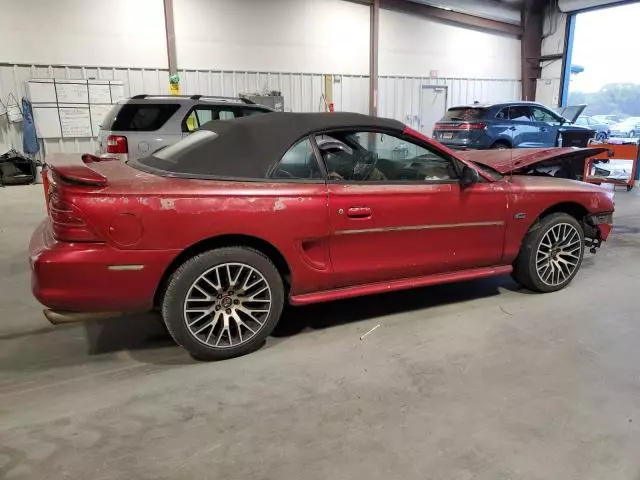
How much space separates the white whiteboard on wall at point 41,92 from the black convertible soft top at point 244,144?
8.92 m

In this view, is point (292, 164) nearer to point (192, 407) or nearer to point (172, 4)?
point (192, 407)

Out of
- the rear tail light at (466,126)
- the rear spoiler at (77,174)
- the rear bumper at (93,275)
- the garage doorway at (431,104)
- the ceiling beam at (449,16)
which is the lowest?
the rear bumper at (93,275)

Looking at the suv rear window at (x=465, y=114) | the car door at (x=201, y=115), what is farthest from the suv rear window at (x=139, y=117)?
the suv rear window at (x=465, y=114)

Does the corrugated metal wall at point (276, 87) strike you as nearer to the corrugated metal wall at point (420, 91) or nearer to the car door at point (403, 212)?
the corrugated metal wall at point (420, 91)

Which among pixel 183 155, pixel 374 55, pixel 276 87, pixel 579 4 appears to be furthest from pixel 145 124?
pixel 579 4

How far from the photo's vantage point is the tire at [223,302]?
274 cm

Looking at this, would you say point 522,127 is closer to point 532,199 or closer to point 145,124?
point 145,124

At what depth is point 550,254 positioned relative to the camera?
396 centimetres

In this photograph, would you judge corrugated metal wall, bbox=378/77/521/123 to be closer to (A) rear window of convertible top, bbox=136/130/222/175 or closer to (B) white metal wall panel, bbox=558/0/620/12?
(B) white metal wall panel, bbox=558/0/620/12

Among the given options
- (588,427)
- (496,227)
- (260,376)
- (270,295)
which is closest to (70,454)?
(260,376)

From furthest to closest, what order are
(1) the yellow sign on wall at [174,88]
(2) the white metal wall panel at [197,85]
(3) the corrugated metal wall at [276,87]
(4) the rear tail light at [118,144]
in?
(1) the yellow sign on wall at [174,88], (3) the corrugated metal wall at [276,87], (2) the white metal wall panel at [197,85], (4) the rear tail light at [118,144]

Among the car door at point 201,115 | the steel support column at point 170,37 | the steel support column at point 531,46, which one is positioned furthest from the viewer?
the steel support column at point 531,46

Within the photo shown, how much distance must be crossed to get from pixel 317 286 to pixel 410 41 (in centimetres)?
1405

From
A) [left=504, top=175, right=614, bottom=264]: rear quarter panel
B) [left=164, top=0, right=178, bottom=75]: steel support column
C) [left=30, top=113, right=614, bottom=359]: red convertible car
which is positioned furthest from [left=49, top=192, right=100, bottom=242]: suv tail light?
[left=164, top=0, right=178, bottom=75]: steel support column
